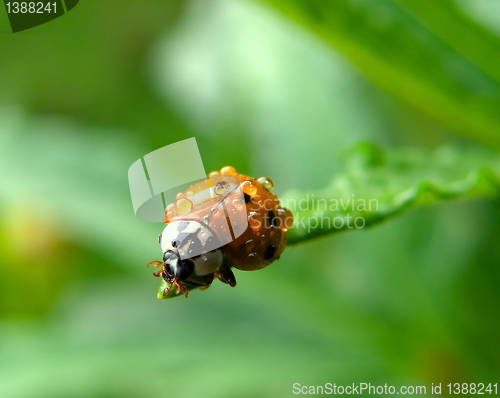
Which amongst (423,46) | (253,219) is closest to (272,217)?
(253,219)

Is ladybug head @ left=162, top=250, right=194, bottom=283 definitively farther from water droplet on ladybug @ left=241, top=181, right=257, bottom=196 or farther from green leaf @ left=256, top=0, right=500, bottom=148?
green leaf @ left=256, top=0, right=500, bottom=148

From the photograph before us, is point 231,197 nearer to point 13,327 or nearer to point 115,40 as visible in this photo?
point 13,327

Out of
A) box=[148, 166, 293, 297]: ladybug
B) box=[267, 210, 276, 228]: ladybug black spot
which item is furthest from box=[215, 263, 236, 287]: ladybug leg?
box=[267, 210, 276, 228]: ladybug black spot

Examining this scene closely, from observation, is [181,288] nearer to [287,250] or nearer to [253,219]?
[253,219]

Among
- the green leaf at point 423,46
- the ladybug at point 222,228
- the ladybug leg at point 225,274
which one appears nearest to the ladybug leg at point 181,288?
the ladybug at point 222,228

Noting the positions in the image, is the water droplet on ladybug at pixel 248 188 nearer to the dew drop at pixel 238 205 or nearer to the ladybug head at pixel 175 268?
the dew drop at pixel 238 205

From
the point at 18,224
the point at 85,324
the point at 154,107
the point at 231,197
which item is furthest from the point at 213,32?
the point at 231,197
